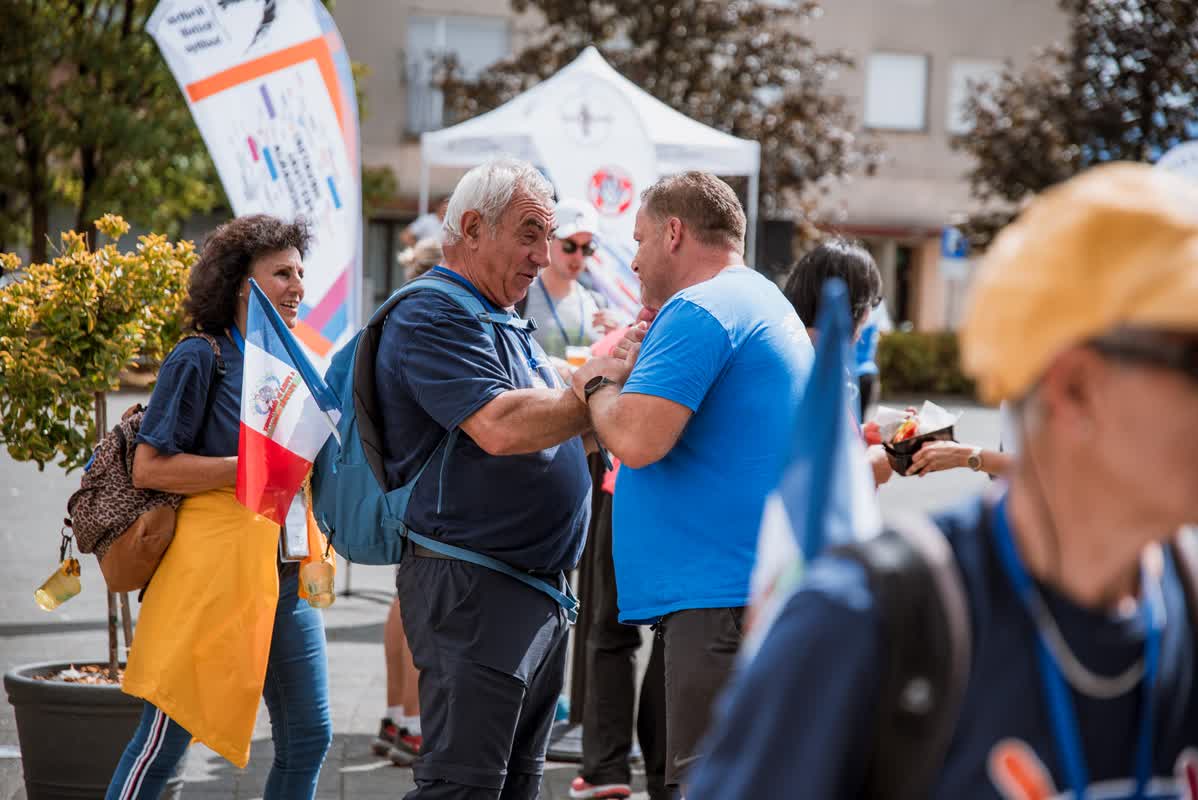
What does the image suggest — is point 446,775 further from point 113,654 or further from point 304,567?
point 113,654

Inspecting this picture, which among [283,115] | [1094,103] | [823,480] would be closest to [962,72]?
[1094,103]

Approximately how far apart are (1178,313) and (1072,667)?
352 mm

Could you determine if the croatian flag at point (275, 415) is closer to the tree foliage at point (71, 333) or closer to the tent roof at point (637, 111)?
the tree foliage at point (71, 333)

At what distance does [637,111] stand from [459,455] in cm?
775

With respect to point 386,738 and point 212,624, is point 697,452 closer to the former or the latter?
point 212,624

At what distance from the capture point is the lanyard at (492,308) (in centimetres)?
369

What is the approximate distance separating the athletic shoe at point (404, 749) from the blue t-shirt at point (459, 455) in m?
2.31

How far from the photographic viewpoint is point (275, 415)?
13.0 ft

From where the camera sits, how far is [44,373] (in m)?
4.68

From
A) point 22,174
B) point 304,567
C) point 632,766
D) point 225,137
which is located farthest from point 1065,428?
point 22,174

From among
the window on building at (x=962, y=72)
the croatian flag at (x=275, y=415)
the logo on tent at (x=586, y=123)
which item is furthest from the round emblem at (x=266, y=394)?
the window on building at (x=962, y=72)

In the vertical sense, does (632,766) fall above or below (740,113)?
below

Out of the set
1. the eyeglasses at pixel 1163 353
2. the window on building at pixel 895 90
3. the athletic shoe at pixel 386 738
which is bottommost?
the athletic shoe at pixel 386 738

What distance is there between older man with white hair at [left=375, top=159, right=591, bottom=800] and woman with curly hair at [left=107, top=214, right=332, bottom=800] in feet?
2.07
